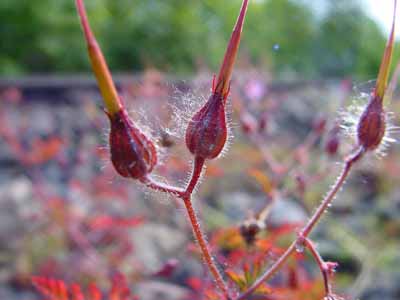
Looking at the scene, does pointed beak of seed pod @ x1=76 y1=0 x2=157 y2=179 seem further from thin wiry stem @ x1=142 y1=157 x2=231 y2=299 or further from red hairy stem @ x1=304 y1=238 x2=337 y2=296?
red hairy stem @ x1=304 y1=238 x2=337 y2=296

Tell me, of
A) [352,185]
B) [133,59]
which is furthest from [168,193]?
[133,59]

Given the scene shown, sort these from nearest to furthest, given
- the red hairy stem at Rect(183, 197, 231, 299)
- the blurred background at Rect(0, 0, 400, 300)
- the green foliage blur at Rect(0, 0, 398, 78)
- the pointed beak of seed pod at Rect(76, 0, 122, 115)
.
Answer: the pointed beak of seed pod at Rect(76, 0, 122, 115), the red hairy stem at Rect(183, 197, 231, 299), the blurred background at Rect(0, 0, 400, 300), the green foliage blur at Rect(0, 0, 398, 78)

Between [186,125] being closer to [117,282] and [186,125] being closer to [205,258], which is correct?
[205,258]

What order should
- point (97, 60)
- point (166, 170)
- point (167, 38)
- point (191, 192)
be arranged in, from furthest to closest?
point (167, 38)
point (166, 170)
point (191, 192)
point (97, 60)

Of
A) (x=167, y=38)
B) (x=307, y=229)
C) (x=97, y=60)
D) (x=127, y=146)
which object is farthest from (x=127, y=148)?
(x=167, y=38)

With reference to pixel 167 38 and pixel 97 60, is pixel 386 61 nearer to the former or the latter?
pixel 97 60

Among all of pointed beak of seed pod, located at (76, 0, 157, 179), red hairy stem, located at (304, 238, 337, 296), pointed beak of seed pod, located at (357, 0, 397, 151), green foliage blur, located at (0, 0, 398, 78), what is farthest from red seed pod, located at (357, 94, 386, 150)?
green foliage blur, located at (0, 0, 398, 78)
